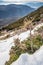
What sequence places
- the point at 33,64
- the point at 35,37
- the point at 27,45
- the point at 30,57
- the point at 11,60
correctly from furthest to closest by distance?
the point at 35,37 → the point at 27,45 → the point at 11,60 → the point at 30,57 → the point at 33,64

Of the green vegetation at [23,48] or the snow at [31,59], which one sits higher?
the snow at [31,59]

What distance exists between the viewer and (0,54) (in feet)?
59.1

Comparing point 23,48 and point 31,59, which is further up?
point 31,59

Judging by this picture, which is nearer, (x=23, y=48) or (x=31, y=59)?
(x=31, y=59)

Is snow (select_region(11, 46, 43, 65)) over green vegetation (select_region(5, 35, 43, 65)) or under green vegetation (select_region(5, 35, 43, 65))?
over

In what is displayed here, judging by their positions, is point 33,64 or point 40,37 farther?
point 40,37

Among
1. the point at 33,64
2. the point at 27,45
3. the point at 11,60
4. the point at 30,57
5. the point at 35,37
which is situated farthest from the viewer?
the point at 35,37

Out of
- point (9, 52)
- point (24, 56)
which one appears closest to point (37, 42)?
point (9, 52)

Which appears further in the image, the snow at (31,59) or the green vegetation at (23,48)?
the green vegetation at (23,48)

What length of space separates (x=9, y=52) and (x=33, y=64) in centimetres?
443

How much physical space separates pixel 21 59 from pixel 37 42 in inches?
135

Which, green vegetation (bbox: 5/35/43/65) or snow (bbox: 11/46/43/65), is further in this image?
green vegetation (bbox: 5/35/43/65)

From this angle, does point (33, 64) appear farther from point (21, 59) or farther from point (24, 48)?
point (24, 48)

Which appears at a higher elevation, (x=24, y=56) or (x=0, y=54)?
(x=24, y=56)
